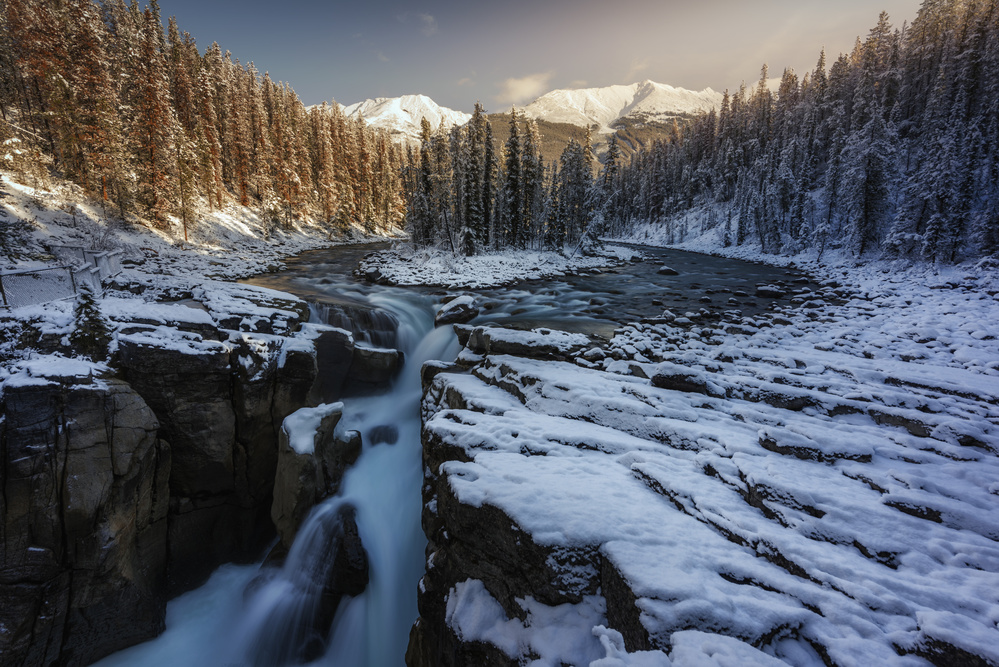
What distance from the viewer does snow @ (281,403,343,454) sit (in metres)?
8.70

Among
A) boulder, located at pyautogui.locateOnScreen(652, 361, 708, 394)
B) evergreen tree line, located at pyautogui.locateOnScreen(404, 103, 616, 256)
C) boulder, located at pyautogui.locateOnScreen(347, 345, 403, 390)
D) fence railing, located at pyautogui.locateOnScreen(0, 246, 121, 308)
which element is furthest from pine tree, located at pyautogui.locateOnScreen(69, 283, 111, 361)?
evergreen tree line, located at pyautogui.locateOnScreen(404, 103, 616, 256)

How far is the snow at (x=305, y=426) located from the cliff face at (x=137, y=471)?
49.9 inches

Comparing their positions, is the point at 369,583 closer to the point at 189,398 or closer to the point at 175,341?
the point at 189,398

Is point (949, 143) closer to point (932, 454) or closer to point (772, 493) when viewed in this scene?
point (932, 454)

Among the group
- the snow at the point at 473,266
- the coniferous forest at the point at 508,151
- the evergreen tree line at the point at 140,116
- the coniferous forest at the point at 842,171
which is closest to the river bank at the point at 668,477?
the snow at the point at 473,266

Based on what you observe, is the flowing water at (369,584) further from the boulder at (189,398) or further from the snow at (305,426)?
the boulder at (189,398)

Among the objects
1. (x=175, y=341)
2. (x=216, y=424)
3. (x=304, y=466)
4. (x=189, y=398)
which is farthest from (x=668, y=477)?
(x=175, y=341)

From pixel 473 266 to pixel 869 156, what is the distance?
3116cm

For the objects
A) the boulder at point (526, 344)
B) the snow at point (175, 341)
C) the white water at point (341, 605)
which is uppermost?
the snow at point (175, 341)

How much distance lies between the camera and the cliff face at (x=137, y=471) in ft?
21.2

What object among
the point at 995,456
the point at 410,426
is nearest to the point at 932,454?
the point at 995,456

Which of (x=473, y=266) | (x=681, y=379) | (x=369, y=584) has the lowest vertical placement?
(x=369, y=584)

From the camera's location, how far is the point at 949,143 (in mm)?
21547

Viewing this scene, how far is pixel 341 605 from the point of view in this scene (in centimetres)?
771
